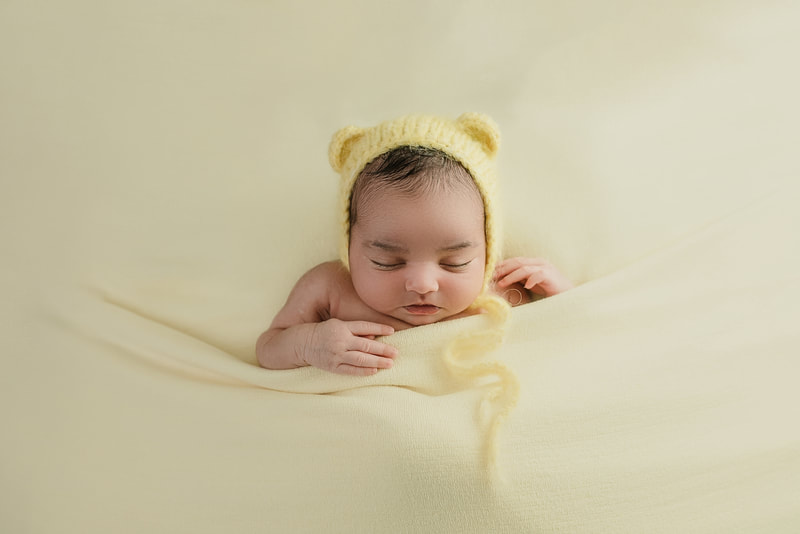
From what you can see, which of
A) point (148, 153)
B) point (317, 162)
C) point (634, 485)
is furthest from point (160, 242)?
point (634, 485)

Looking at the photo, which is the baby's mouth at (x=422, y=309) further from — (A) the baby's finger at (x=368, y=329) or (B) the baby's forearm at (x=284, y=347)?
(B) the baby's forearm at (x=284, y=347)

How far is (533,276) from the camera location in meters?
1.64

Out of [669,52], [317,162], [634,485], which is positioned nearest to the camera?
[634,485]

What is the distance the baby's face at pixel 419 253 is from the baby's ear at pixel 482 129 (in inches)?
5.8

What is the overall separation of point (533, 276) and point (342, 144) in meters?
0.53

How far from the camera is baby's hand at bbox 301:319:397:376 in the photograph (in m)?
1.45

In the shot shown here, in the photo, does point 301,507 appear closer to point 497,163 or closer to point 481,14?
point 497,163

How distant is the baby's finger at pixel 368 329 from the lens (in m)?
1.50

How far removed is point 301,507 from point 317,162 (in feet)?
2.93

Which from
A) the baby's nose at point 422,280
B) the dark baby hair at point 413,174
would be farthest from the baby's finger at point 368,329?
the dark baby hair at point 413,174

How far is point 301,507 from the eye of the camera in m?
1.36

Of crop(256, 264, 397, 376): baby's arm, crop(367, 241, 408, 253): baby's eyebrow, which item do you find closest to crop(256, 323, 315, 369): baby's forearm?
crop(256, 264, 397, 376): baby's arm

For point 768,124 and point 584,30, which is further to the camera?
point 584,30

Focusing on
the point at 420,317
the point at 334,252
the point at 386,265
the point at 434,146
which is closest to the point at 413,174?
the point at 434,146
